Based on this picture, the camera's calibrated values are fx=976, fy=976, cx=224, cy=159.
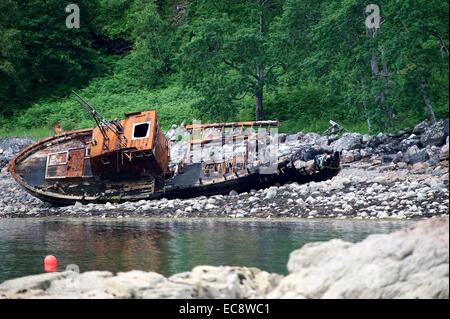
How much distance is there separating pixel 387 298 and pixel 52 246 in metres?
17.0

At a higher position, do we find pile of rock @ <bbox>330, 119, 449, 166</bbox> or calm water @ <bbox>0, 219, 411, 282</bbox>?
pile of rock @ <bbox>330, 119, 449, 166</bbox>

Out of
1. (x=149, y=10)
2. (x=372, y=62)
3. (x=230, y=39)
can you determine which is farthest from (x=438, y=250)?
(x=149, y=10)

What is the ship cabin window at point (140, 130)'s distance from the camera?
4381 cm

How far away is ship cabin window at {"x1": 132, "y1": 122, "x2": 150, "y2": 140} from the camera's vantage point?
43812 mm

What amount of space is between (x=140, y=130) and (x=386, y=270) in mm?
27053

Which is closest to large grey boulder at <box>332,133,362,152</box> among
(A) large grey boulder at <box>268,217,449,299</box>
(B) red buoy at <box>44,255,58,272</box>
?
(B) red buoy at <box>44,255,58,272</box>

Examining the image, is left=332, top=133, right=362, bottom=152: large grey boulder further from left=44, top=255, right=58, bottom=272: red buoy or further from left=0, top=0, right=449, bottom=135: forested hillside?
left=44, top=255, right=58, bottom=272: red buoy

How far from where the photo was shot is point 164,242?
32344mm

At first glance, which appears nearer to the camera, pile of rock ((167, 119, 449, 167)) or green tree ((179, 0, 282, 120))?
pile of rock ((167, 119, 449, 167))

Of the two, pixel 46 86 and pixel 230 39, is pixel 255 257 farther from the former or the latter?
pixel 46 86

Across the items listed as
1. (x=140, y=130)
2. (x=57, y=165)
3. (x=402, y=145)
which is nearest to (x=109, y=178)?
(x=57, y=165)

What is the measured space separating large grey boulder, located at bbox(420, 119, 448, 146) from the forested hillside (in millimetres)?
1588

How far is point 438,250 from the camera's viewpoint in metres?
17.9

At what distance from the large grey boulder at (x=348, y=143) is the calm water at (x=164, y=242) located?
1224cm
